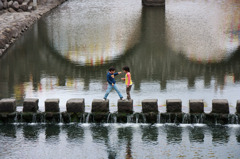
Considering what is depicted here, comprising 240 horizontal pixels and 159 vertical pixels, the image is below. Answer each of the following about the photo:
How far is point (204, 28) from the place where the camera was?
50219 mm

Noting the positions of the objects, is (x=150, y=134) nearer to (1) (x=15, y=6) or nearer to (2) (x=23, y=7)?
(2) (x=23, y=7)

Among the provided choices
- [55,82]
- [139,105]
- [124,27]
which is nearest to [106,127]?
[139,105]

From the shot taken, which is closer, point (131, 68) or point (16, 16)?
point (131, 68)

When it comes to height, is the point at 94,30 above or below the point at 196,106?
above

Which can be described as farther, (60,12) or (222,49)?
(60,12)

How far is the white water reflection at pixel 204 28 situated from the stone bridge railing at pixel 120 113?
12930 mm

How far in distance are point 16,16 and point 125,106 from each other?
108 feet

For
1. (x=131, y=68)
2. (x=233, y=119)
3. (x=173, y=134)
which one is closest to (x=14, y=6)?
(x=131, y=68)

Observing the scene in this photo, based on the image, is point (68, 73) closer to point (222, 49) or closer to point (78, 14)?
point (222, 49)

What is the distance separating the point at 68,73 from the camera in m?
34.5

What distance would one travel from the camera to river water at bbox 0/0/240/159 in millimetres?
22281

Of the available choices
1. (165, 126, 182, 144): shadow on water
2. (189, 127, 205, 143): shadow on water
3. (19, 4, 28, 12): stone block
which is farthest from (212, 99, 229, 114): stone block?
(19, 4, 28, 12): stone block

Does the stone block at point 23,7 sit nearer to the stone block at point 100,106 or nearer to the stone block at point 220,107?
the stone block at point 100,106

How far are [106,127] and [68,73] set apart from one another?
10.8m
